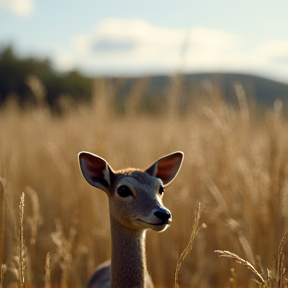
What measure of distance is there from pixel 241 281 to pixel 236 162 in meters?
1.13

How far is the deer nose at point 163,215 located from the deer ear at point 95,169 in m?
0.39

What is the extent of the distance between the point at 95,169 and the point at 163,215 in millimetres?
471

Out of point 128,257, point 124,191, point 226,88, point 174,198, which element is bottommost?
point 128,257

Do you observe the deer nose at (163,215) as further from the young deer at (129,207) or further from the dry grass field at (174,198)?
the dry grass field at (174,198)

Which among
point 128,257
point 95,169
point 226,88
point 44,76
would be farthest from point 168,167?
point 226,88

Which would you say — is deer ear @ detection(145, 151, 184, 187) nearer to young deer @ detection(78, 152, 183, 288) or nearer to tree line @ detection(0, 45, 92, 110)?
young deer @ detection(78, 152, 183, 288)

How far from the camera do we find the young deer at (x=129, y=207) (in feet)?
6.77

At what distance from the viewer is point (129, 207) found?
209cm

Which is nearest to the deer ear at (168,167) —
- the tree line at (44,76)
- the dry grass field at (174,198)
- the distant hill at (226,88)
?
the dry grass field at (174,198)

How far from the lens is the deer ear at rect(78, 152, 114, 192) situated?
2279 millimetres

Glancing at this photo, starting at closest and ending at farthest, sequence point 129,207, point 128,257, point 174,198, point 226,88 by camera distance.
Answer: point 129,207, point 128,257, point 174,198, point 226,88

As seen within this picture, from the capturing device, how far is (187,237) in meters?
4.13

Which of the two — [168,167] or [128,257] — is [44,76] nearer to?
[168,167]

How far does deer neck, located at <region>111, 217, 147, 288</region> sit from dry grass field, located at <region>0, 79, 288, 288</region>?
36cm
